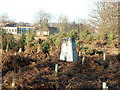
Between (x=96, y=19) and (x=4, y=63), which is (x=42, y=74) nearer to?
(x=4, y=63)

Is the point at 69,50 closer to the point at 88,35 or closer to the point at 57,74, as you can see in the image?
the point at 57,74

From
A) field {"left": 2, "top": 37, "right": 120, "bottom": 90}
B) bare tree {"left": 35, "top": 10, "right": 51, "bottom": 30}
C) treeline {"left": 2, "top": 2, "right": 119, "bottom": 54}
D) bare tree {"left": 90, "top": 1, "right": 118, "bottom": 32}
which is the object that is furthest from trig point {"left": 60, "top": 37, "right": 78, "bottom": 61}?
bare tree {"left": 35, "top": 10, "right": 51, "bottom": 30}

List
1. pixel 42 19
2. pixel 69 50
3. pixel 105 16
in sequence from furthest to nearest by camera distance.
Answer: pixel 42 19 < pixel 105 16 < pixel 69 50

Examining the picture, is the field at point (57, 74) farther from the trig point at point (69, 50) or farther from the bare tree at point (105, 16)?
the bare tree at point (105, 16)

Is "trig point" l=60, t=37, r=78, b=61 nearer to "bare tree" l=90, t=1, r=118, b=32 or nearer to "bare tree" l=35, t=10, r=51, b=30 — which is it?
"bare tree" l=90, t=1, r=118, b=32

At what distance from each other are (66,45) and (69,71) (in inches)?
73.7

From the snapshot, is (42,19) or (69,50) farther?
(42,19)

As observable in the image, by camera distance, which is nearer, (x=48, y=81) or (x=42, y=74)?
(x=48, y=81)

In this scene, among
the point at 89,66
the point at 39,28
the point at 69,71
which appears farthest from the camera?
the point at 39,28

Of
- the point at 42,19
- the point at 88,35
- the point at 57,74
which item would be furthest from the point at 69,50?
the point at 42,19

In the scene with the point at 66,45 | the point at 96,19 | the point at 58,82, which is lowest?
the point at 58,82

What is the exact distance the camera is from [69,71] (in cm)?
641

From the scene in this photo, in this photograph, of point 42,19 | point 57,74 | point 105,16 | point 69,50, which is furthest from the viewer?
point 42,19

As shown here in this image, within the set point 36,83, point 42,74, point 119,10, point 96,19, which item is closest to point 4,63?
point 42,74
